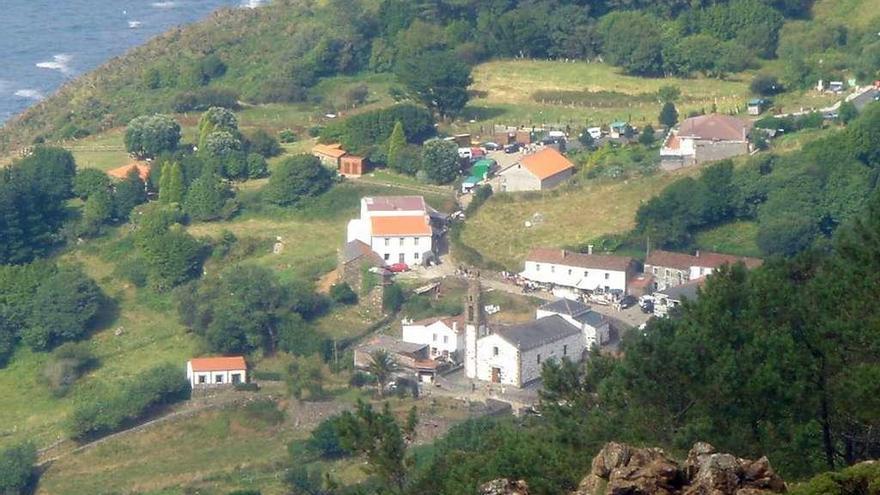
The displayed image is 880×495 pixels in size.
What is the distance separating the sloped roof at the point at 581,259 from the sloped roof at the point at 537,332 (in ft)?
10.9

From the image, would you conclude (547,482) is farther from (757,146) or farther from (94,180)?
(94,180)

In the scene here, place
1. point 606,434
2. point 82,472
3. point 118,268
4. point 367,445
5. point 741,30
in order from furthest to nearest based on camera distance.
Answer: point 741,30, point 118,268, point 82,472, point 367,445, point 606,434

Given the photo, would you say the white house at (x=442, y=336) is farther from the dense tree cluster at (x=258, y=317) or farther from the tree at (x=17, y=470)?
the tree at (x=17, y=470)

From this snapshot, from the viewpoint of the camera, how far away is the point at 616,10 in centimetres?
7719

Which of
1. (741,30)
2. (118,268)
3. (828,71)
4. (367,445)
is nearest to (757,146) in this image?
(828,71)

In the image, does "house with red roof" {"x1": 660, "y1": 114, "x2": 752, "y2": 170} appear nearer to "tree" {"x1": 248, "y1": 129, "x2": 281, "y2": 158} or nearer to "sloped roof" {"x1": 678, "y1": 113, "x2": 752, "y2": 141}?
"sloped roof" {"x1": 678, "y1": 113, "x2": 752, "y2": 141}

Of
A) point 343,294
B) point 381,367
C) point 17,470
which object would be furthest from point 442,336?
point 17,470

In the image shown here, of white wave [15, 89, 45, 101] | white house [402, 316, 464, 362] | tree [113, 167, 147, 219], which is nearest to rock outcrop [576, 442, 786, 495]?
white house [402, 316, 464, 362]

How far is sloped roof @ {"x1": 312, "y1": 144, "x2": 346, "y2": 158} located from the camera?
66188mm

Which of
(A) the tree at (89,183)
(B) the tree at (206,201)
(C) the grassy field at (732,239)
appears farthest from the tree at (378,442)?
(A) the tree at (89,183)

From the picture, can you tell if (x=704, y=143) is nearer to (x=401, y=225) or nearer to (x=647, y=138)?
(x=647, y=138)

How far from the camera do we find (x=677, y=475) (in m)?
22.6

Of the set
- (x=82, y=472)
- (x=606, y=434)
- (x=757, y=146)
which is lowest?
(x=82, y=472)

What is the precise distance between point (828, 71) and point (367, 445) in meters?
37.5
